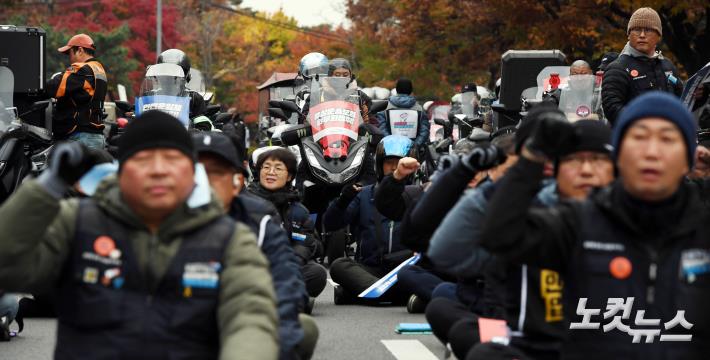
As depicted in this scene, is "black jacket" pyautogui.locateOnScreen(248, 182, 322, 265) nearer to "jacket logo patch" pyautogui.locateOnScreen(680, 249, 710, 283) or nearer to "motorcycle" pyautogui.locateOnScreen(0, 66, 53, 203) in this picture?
"motorcycle" pyautogui.locateOnScreen(0, 66, 53, 203)

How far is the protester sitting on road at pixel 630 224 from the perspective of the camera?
201 inches

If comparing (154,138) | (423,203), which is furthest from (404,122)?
(154,138)

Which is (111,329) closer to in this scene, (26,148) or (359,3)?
(26,148)

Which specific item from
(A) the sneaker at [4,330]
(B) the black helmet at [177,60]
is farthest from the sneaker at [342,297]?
(B) the black helmet at [177,60]

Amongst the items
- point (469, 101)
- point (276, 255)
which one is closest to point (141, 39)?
point (469, 101)

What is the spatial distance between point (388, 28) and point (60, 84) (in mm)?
35253

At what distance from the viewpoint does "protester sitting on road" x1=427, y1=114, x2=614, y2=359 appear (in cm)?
591

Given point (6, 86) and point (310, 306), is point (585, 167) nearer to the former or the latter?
point (310, 306)

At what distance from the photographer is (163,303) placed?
504 centimetres

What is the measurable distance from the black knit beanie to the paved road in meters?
4.70

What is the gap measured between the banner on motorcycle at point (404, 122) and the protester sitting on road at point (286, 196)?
1010 cm

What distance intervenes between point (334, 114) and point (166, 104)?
1.84 m

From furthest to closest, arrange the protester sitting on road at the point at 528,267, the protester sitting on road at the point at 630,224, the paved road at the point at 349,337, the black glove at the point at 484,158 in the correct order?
the paved road at the point at 349,337, the black glove at the point at 484,158, the protester sitting on road at the point at 528,267, the protester sitting on road at the point at 630,224

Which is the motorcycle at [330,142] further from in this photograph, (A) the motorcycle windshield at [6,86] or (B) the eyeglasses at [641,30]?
(B) the eyeglasses at [641,30]
